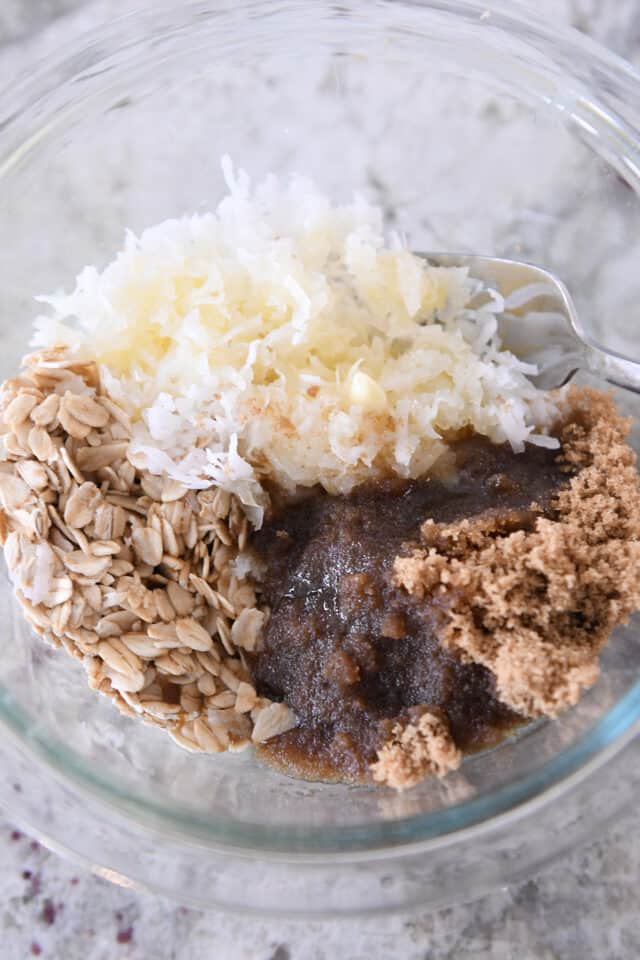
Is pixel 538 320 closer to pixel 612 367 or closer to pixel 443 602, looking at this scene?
pixel 612 367

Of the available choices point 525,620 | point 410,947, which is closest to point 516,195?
point 525,620

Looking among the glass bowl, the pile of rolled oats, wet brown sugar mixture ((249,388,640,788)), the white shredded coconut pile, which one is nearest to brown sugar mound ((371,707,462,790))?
wet brown sugar mixture ((249,388,640,788))

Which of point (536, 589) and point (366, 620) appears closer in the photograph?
point (536, 589)

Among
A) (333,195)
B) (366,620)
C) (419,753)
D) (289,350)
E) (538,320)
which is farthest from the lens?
(333,195)

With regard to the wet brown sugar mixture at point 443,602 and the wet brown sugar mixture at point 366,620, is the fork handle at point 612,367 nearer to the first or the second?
the wet brown sugar mixture at point 443,602

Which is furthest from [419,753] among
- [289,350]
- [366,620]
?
[289,350]

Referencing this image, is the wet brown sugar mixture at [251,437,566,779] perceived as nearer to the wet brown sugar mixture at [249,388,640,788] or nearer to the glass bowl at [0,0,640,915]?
the wet brown sugar mixture at [249,388,640,788]

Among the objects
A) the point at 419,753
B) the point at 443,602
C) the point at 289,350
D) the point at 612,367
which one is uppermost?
the point at 612,367
